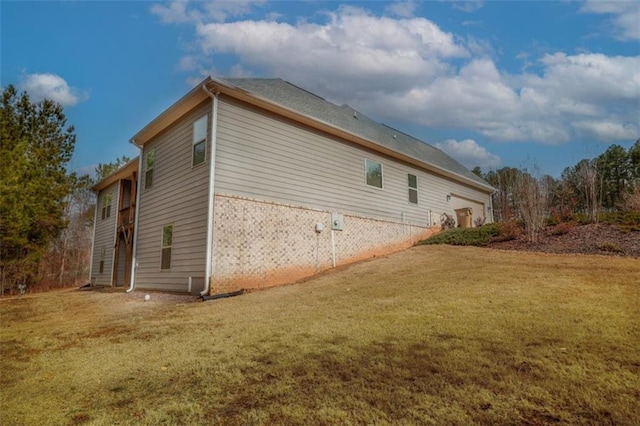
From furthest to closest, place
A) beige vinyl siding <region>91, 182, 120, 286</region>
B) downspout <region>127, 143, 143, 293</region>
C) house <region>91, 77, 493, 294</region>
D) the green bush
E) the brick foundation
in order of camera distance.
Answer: beige vinyl siding <region>91, 182, 120, 286</region>
the green bush
downspout <region>127, 143, 143, 293</region>
house <region>91, 77, 493, 294</region>
the brick foundation

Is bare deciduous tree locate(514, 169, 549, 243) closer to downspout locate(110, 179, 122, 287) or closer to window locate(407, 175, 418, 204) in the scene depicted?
window locate(407, 175, 418, 204)

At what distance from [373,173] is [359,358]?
1049 centimetres

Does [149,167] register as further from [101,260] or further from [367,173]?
[367,173]

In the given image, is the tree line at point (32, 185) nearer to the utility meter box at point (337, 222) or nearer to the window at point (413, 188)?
the utility meter box at point (337, 222)

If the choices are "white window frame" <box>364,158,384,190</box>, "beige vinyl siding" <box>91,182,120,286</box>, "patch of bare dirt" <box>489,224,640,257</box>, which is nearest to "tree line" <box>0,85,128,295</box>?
"beige vinyl siding" <box>91,182,120,286</box>

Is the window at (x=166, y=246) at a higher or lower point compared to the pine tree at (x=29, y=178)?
lower

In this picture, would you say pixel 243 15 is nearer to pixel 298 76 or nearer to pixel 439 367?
pixel 298 76

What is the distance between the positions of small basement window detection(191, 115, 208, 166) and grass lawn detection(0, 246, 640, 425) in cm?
421

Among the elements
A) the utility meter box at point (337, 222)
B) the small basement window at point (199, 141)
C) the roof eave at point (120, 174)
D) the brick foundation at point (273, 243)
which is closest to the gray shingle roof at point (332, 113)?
the small basement window at point (199, 141)

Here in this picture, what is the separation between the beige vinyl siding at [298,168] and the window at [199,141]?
61cm

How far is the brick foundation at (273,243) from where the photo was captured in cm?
891

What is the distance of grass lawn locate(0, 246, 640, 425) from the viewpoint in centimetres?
252

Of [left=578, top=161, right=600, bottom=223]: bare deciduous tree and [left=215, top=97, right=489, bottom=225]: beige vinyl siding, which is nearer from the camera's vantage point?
[left=215, top=97, right=489, bottom=225]: beige vinyl siding

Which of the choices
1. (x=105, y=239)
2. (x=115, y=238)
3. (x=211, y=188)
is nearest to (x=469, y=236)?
(x=211, y=188)
